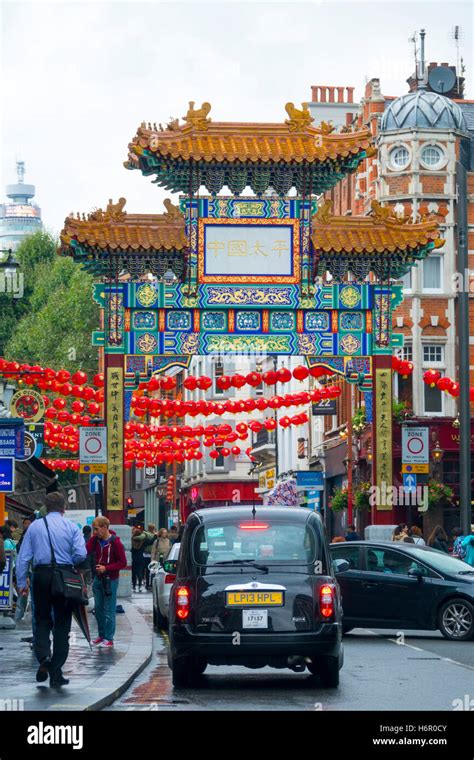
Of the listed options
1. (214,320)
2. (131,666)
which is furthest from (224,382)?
(131,666)

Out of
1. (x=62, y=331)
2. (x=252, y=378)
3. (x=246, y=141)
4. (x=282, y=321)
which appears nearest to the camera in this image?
(x=282, y=321)

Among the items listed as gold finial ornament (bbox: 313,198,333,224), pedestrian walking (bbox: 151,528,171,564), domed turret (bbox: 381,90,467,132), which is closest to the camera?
gold finial ornament (bbox: 313,198,333,224)

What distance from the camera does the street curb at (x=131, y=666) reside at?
15.6 metres

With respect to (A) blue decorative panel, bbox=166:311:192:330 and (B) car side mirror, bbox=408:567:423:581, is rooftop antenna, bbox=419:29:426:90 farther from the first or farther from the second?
(B) car side mirror, bbox=408:567:423:581

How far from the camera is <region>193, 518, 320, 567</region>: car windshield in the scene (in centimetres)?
1738

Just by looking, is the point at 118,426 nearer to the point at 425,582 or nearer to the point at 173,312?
the point at 173,312

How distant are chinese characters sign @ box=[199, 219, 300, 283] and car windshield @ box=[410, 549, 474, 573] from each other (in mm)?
12839

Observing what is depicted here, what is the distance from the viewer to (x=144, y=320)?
38.3m

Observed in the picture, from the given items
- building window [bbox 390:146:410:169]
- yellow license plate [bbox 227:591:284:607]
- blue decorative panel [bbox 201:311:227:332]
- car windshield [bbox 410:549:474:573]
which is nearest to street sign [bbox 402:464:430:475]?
blue decorative panel [bbox 201:311:227:332]

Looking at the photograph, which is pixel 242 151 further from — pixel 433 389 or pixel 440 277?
pixel 433 389

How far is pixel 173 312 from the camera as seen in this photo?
38344 mm

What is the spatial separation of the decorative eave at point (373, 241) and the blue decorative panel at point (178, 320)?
10.5 feet

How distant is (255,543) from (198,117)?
2274cm
